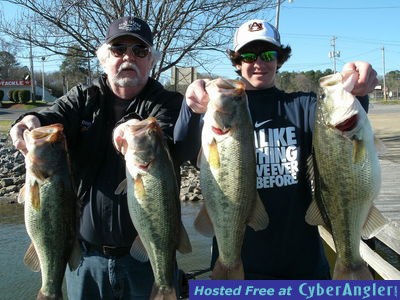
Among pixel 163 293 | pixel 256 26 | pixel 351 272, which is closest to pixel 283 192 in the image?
pixel 351 272

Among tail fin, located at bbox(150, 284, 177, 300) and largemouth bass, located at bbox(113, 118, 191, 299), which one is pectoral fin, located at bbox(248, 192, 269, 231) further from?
tail fin, located at bbox(150, 284, 177, 300)

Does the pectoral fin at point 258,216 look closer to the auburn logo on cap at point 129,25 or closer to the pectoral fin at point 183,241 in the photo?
the pectoral fin at point 183,241

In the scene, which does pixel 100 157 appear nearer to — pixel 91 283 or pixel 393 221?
pixel 91 283

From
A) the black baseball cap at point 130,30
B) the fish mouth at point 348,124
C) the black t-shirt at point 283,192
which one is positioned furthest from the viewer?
the black baseball cap at point 130,30

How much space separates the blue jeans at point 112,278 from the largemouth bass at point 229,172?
977 millimetres

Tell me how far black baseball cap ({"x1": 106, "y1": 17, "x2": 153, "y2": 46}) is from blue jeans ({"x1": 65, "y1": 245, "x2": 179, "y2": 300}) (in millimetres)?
1690

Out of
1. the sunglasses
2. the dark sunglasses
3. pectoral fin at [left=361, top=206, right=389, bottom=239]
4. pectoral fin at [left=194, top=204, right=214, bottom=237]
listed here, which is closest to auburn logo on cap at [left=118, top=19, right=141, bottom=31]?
the dark sunglasses

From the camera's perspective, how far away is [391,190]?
22.4 feet

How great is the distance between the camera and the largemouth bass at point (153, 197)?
2906 mm

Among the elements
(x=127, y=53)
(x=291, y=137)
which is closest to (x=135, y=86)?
(x=127, y=53)

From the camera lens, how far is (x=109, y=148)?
3721 mm

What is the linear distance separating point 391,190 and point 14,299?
5804mm

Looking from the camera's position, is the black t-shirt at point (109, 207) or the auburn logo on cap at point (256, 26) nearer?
the auburn logo on cap at point (256, 26)

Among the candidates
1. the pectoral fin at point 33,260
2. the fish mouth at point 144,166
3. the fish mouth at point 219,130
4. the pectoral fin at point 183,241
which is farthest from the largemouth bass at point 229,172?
the pectoral fin at point 33,260
